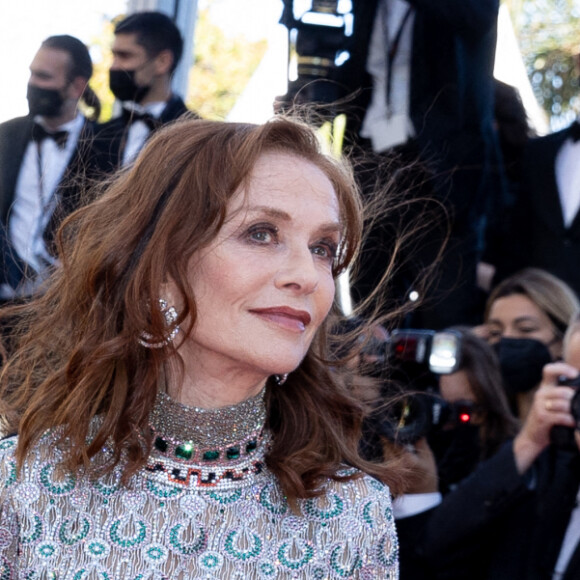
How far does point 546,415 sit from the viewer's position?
2.61m

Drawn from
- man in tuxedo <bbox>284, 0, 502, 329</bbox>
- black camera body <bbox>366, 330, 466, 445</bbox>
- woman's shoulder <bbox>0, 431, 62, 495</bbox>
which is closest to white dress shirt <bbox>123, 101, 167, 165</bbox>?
man in tuxedo <bbox>284, 0, 502, 329</bbox>

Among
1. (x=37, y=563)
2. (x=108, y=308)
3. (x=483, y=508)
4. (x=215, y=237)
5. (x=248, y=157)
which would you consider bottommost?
(x=483, y=508)

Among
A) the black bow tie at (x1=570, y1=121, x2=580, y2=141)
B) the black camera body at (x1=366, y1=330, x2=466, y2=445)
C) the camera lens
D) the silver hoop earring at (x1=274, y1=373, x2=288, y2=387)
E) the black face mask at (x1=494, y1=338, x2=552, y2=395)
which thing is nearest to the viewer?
the silver hoop earring at (x1=274, y1=373, x2=288, y2=387)

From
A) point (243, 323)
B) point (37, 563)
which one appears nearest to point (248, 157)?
point (243, 323)

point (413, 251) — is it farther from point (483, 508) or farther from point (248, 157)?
point (248, 157)

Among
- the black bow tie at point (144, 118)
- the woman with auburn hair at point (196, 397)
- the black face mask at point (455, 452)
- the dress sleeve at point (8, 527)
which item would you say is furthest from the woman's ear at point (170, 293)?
the black bow tie at point (144, 118)

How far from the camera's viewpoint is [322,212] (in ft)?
6.49

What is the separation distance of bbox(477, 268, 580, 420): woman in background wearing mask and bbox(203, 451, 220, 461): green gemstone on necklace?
1.36 m

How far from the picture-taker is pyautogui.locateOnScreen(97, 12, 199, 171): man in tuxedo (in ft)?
11.0

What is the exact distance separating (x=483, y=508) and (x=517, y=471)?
0.13 m

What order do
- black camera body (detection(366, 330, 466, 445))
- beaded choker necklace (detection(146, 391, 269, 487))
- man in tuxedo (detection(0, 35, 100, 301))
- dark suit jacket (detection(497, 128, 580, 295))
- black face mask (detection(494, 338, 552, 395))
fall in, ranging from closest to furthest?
1. beaded choker necklace (detection(146, 391, 269, 487))
2. black camera body (detection(366, 330, 466, 445))
3. black face mask (detection(494, 338, 552, 395))
4. man in tuxedo (detection(0, 35, 100, 301))
5. dark suit jacket (detection(497, 128, 580, 295))

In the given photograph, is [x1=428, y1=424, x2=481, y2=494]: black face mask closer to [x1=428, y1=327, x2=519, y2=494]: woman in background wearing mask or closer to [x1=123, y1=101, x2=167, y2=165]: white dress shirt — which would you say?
[x1=428, y1=327, x2=519, y2=494]: woman in background wearing mask

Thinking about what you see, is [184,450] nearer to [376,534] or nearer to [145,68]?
[376,534]

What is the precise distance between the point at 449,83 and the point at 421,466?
4.10 ft
